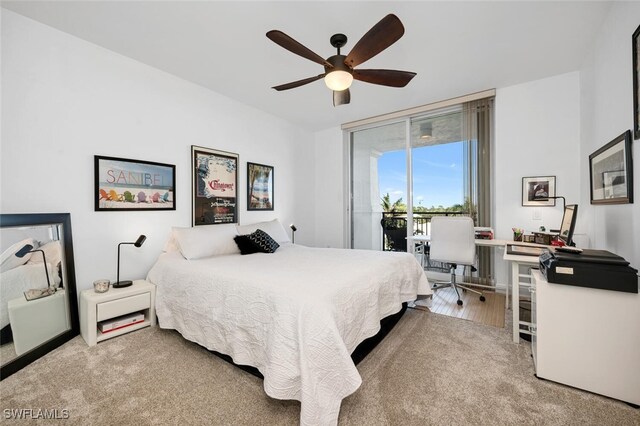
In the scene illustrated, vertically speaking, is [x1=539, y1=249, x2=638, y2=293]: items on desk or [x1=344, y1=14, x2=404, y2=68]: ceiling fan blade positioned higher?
[x1=344, y1=14, x2=404, y2=68]: ceiling fan blade

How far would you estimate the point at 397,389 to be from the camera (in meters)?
1.67

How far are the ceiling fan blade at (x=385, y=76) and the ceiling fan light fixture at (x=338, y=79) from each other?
0.36ft

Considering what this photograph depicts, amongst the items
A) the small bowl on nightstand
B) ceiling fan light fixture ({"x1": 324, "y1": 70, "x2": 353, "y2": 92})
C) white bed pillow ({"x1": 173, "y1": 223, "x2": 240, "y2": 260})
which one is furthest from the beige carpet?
ceiling fan light fixture ({"x1": 324, "y1": 70, "x2": 353, "y2": 92})

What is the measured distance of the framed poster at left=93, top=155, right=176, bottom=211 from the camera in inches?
101

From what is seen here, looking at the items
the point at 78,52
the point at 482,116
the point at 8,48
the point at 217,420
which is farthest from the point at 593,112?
the point at 8,48

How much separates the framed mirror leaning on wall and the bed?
672 mm

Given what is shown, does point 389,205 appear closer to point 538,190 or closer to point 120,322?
Answer: point 538,190

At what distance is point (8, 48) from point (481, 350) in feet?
14.5

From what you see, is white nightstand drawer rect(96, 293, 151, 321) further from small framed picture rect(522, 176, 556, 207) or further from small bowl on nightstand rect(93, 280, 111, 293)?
small framed picture rect(522, 176, 556, 207)

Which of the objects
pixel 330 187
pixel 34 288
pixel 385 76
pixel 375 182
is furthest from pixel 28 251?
pixel 375 182

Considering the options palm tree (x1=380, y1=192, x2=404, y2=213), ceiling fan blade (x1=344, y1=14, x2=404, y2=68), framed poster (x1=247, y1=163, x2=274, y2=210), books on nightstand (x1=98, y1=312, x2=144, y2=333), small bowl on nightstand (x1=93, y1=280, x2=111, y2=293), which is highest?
ceiling fan blade (x1=344, y1=14, x2=404, y2=68)

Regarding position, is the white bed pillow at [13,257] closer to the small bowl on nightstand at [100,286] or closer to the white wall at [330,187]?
the small bowl on nightstand at [100,286]

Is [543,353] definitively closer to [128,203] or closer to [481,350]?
[481,350]

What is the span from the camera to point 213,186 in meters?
3.53
